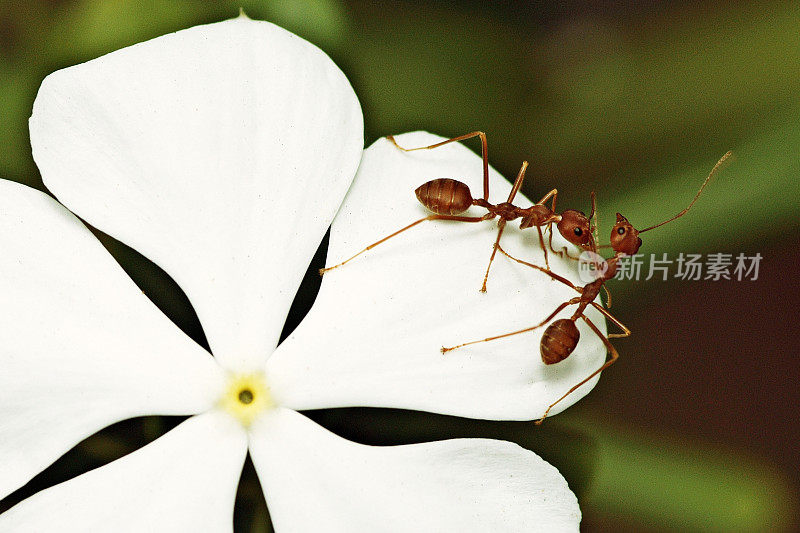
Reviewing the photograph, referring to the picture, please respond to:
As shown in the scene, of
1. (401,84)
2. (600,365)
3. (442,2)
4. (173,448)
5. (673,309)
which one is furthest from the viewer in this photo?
(673,309)

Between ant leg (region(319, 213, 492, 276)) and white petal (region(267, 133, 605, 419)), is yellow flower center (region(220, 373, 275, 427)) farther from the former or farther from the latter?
ant leg (region(319, 213, 492, 276))

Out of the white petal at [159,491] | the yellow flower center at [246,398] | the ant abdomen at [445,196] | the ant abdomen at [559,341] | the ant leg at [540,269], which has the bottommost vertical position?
the white petal at [159,491]

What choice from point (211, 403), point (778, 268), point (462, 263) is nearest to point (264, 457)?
point (211, 403)

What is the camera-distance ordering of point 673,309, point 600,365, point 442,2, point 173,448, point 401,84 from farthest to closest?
point 673,309 < point 442,2 < point 401,84 < point 600,365 < point 173,448

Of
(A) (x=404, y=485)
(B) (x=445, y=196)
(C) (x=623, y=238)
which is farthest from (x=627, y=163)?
(A) (x=404, y=485)

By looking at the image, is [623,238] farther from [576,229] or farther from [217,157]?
[217,157]

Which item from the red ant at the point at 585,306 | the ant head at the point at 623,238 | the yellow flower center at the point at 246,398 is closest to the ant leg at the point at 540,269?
the red ant at the point at 585,306

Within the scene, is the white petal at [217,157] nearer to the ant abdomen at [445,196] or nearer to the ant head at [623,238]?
the ant abdomen at [445,196]

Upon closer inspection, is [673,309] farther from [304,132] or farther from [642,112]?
[304,132]
